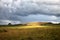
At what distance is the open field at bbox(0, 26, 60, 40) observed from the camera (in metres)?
3.02

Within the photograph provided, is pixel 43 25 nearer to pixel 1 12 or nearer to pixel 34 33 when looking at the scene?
pixel 34 33

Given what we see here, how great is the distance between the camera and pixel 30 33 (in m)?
3.07

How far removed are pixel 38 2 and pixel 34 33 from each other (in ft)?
2.72

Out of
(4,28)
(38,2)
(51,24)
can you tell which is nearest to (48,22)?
(51,24)

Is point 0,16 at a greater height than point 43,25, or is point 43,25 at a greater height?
point 0,16

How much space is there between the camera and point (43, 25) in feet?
10.1

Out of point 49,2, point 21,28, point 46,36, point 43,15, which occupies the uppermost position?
point 49,2

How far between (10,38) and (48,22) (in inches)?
41.9

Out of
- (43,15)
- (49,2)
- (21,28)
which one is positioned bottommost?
(21,28)

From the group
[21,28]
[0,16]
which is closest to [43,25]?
[21,28]

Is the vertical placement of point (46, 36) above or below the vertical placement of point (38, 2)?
below

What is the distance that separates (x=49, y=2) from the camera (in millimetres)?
3162

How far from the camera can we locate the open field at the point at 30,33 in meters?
3.02

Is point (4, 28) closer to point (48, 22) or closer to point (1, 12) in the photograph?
point (1, 12)
